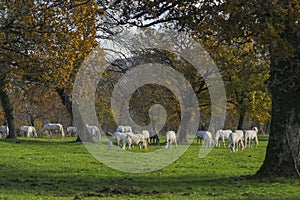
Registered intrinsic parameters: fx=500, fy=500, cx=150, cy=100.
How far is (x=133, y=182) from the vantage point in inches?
600

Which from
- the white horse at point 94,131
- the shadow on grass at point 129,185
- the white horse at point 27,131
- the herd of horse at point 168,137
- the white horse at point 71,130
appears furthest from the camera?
the white horse at point 71,130

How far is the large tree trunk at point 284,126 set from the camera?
1484 centimetres

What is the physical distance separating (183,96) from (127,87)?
11.3m

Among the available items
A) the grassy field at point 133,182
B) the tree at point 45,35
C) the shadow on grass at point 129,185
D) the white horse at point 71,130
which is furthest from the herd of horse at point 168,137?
the shadow on grass at point 129,185

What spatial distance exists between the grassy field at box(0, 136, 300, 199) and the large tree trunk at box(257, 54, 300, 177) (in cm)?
59

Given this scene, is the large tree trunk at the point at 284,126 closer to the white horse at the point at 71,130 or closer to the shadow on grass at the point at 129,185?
the shadow on grass at the point at 129,185

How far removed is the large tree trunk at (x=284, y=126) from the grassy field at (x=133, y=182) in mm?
588

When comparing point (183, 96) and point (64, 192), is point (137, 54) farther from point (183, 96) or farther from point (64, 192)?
point (64, 192)

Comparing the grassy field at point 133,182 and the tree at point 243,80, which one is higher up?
the tree at point 243,80

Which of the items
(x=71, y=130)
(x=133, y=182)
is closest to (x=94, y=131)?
(x=71, y=130)

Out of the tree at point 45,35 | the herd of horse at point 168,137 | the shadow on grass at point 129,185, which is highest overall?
the tree at point 45,35

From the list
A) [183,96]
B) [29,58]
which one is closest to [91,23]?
[29,58]

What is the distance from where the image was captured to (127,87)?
1217 inches

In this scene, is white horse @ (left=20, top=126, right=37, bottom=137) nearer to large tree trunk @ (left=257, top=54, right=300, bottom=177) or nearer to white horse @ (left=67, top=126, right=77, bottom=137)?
white horse @ (left=67, top=126, right=77, bottom=137)
